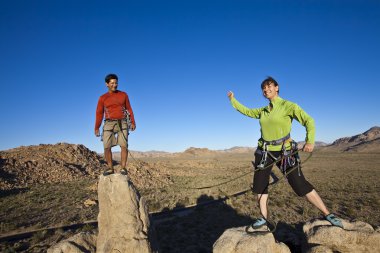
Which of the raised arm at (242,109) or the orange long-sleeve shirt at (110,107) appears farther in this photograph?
the orange long-sleeve shirt at (110,107)

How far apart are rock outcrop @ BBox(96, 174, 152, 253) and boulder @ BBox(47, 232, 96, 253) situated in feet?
1.49

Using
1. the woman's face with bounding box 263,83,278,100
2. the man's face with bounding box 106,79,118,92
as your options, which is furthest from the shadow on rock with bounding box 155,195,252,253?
the woman's face with bounding box 263,83,278,100

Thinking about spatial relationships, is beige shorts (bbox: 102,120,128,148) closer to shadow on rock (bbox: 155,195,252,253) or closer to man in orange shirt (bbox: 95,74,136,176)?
man in orange shirt (bbox: 95,74,136,176)

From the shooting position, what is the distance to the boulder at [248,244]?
5270 millimetres

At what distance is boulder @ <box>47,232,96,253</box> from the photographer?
635 cm

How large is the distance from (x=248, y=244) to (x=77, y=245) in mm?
3915

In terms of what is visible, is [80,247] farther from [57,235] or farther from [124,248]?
[57,235]

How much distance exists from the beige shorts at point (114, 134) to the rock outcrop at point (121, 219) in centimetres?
92

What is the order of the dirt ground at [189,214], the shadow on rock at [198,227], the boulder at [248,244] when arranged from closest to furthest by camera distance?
the boulder at [248,244] < the shadow on rock at [198,227] < the dirt ground at [189,214]

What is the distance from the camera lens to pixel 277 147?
5438 millimetres

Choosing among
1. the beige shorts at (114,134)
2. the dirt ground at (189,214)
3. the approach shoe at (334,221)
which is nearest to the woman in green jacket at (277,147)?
the approach shoe at (334,221)

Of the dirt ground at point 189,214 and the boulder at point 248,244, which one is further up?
the boulder at point 248,244

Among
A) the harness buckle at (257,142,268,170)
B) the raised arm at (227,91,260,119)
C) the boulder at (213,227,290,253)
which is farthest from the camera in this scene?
the raised arm at (227,91,260,119)

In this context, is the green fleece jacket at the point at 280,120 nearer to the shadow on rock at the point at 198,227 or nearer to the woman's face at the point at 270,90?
the woman's face at the point at 270,90
